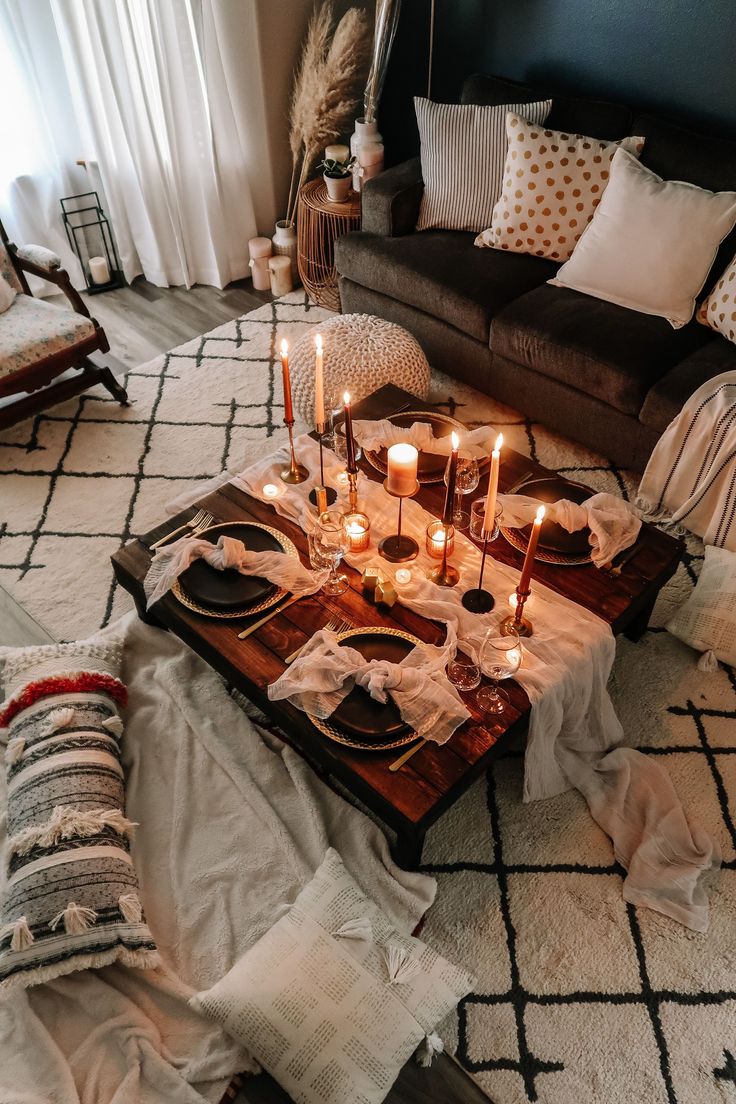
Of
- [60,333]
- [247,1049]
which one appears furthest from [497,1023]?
[60,333]

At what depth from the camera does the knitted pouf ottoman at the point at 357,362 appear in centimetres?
262

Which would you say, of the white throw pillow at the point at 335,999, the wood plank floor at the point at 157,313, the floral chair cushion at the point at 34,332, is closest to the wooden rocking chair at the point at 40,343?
the floral chair cushion at the point at 34,332

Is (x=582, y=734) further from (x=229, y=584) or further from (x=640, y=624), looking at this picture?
(x=229, y=584)

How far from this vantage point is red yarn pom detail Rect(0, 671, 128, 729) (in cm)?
187

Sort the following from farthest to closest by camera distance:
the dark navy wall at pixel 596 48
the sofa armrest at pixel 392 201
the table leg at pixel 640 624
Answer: the sofa armrest at pixel 392 201, the dark navy wall at pixel 596 48, the table leg at pixel 640 624

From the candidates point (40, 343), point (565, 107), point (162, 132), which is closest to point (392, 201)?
point (565, 107)

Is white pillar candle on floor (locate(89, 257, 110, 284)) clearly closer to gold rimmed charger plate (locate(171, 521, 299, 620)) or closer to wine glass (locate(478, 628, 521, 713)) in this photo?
gold rimmed charger plate (locate(171, 521, 299, 620))

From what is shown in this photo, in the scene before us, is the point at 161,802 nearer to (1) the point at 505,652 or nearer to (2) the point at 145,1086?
(2) the point at 145,1086

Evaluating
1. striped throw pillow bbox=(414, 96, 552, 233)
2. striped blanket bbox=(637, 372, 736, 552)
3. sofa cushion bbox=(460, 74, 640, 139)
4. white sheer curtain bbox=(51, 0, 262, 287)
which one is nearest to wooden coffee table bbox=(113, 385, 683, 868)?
striped blanket bbox=(637, 372, 736, 552)

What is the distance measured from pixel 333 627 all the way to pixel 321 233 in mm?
2298

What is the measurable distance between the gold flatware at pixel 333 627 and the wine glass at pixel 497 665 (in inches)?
12.5

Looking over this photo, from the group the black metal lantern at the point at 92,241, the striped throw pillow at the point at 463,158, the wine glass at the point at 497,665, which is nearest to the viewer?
the wine glass at the point at 497,665

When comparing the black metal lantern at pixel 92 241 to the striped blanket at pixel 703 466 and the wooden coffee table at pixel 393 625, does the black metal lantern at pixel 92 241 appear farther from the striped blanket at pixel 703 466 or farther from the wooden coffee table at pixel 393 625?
the striped blanket at pixel 703 466

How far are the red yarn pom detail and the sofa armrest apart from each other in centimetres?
212
